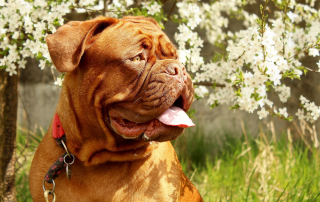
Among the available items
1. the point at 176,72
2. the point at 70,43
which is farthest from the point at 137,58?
the point at 70,43

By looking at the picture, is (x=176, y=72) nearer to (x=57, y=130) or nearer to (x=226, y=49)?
(x=57, y=130)

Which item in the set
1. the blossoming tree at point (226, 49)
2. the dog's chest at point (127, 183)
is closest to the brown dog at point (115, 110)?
the dog's chest at point (127, 183)

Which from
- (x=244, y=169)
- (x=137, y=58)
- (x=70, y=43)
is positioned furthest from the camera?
(x=244, y=169)

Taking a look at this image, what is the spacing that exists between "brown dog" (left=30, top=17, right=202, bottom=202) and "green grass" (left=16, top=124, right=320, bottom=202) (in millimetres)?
1087

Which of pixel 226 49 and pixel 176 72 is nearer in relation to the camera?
pixel 176 72

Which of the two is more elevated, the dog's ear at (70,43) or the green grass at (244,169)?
the dog's ear at (70,43)

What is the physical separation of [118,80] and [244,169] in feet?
7.41

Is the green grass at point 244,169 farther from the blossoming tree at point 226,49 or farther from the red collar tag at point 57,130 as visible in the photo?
the red collar tag at point 57,130

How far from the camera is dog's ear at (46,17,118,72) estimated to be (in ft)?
7.46

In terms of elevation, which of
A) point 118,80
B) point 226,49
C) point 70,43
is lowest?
point 226,49

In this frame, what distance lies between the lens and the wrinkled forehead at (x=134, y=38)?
2.40 m

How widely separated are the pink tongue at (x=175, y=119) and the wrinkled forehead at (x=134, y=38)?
1.55ft

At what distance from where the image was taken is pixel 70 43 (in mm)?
2311

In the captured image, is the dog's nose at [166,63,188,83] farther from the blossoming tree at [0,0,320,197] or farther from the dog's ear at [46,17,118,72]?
the blossoming tree at [0,0,320,197]
